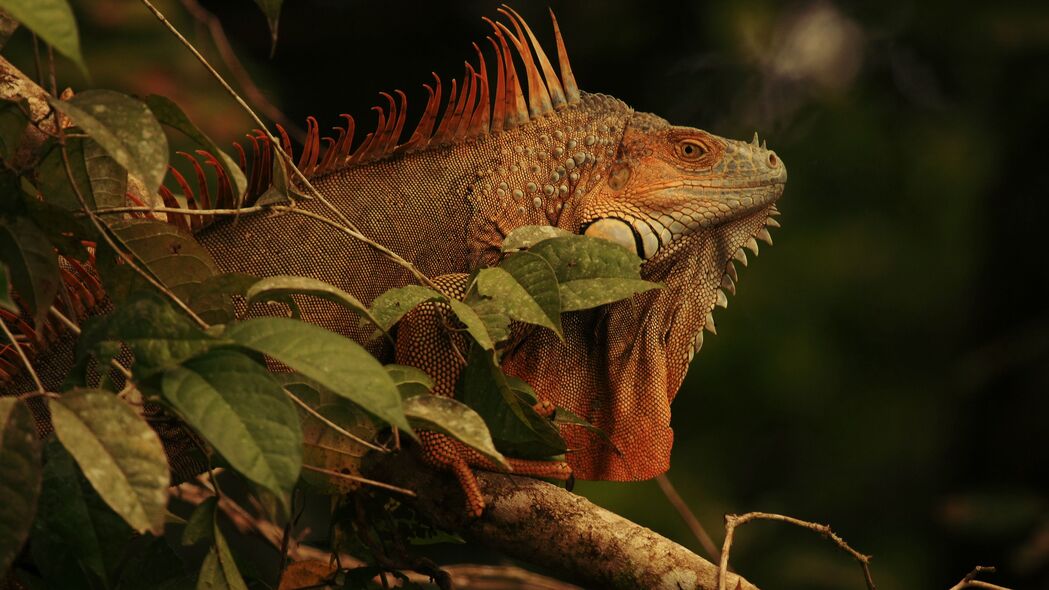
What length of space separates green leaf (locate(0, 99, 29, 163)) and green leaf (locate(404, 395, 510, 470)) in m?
0.75

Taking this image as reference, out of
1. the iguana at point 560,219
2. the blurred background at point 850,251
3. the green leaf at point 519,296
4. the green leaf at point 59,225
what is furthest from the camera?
the blurred background at point 850,251

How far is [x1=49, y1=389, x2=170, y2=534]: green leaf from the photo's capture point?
1.36 meters

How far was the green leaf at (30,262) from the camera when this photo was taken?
1684mm

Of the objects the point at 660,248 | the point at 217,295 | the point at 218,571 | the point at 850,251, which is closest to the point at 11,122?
the point at 217,295

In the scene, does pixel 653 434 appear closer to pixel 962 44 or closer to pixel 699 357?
pixel 699 357

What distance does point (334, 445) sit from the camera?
6.97 feet

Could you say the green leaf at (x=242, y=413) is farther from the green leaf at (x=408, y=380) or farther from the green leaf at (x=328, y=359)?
A: the green leaf at (x=408, y=380)

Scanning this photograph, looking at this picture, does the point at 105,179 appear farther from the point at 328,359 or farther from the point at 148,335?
the point at 328,359

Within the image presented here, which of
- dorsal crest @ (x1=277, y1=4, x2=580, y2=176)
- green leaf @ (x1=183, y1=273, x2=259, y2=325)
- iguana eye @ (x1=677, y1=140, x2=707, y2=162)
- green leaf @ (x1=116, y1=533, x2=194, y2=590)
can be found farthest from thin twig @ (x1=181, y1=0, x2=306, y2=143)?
green leaf @ (x1=116, y1=533, x2=194, y2=590)

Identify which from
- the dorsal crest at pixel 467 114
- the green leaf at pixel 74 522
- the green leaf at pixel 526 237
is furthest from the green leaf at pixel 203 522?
the dorsal crest at pixel 467 114

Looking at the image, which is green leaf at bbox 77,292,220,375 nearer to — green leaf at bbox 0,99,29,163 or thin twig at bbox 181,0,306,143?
green leaf at bbox 0,99,29,163

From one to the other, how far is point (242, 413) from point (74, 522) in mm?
310

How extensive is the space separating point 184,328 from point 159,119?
1.34 feet

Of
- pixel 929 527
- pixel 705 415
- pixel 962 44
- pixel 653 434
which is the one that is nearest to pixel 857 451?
pixel 929 527
